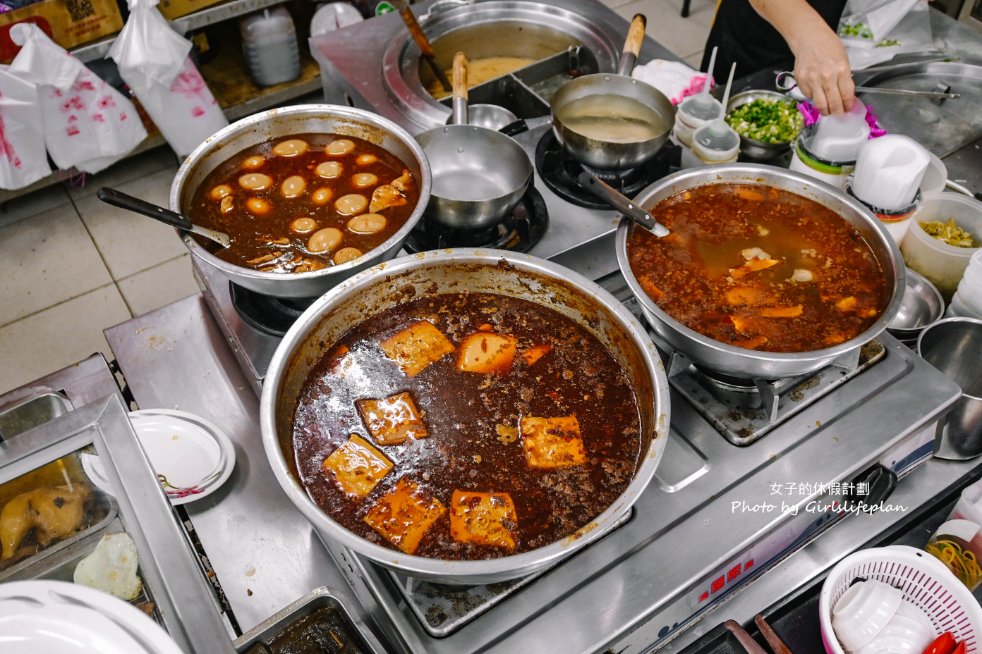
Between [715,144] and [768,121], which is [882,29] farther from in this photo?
[715,144]

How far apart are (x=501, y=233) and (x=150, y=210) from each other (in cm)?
97

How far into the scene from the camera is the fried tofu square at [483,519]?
1.48 m

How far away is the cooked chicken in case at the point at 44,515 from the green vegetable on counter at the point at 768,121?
226 cm

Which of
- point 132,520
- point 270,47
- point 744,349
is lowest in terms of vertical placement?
point 270,47

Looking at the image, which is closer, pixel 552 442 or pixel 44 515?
pixel 44 515

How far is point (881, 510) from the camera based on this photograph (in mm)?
1928

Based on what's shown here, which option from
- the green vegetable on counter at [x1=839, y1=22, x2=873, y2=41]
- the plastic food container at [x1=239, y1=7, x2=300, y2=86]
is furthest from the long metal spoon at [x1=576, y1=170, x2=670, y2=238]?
the plastic food container at [x1=239, y1=7, x2=300, y2=86]

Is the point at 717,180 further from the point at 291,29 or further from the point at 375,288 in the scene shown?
the point at 291,29

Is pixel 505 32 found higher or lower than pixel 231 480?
higher

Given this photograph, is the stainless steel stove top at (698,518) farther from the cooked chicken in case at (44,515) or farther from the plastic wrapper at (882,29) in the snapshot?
the plastic wrapper at (882,29)

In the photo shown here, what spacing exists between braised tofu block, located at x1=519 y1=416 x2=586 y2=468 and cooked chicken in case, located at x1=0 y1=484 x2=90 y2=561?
885 millimetres

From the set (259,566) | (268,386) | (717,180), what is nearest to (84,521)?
(268,386)

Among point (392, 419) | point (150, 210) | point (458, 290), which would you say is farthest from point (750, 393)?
point (150, 210)

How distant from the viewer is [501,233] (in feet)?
7.28
